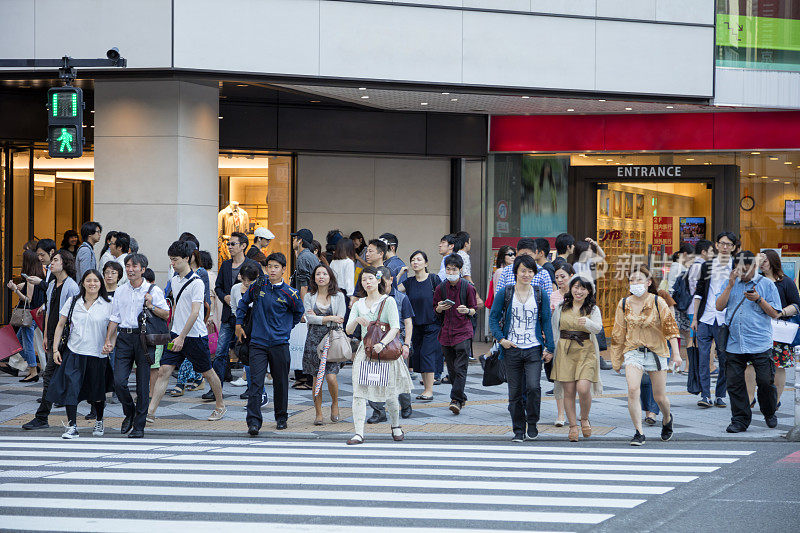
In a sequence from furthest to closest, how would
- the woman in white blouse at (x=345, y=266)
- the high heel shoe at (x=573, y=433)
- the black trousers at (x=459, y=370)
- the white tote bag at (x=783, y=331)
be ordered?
the woman in white blouse at (x=345, y=266) < the black trousers at (x=459, y=370) < the white tote bag at (x=783, y=331) < the high heel shoe at (x=573, y=433)

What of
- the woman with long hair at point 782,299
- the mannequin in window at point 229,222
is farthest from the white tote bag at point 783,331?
the mannequin in window at point 229,222

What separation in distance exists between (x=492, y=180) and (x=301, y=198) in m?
4.00

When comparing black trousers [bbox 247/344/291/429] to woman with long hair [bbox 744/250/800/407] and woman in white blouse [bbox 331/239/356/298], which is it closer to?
woman in white blouse [bbox 331/239/356/298]

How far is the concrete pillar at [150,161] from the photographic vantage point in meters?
15.3

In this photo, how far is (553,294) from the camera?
11.7m

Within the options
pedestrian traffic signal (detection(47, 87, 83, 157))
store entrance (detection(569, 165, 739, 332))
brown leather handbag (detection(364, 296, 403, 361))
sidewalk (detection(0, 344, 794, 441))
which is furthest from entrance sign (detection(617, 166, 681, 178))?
pedestrian traffic signal (detection(47, 87, 83, 157))

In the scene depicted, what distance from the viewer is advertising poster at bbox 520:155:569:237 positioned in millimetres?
19922

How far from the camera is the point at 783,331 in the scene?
11359mm

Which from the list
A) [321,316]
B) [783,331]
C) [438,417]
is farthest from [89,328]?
[783,331]

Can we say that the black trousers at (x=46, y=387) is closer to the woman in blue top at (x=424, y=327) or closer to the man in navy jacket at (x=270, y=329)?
the man in navy jacket at (x=270, y=329)

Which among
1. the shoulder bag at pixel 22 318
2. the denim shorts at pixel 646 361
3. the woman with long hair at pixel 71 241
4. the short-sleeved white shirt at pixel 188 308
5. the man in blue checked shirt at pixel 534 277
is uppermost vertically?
the woman with long hair at pixel 71 241

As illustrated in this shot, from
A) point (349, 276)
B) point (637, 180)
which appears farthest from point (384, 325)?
point (637, 180)

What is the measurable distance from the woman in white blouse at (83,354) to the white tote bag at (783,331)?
7.65m

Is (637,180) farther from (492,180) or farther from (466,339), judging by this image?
(466,339)
